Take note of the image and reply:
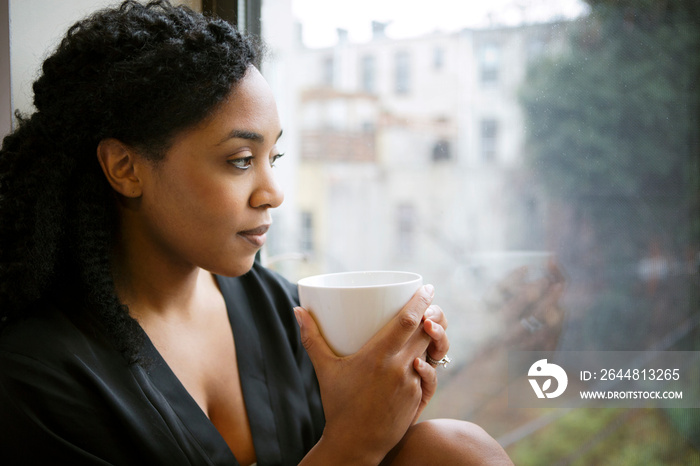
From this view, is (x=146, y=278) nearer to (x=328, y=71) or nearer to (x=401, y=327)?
(x=401, y=327)

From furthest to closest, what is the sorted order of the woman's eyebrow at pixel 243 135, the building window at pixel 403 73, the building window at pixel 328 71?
the building window at pixel 328 71, the building window at pixel 403 73, the woman's eyebrow at pixel 243 135

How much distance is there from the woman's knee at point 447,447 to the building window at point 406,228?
0.52 meters

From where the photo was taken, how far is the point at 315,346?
2.51ft

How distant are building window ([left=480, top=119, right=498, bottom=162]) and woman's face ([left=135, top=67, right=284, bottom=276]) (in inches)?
20.0

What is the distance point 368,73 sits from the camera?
4.40ft

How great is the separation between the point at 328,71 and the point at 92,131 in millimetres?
698

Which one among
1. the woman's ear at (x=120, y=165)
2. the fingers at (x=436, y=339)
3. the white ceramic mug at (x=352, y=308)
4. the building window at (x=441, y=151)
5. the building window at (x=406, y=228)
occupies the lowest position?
the fingers at (x=436, y=339)

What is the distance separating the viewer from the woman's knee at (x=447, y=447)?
78 centimetres

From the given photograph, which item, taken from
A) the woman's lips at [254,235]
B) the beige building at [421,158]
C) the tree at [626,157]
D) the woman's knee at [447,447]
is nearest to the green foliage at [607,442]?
the tree at [626,157]

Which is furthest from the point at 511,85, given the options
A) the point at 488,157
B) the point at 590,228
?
the point at 590,228

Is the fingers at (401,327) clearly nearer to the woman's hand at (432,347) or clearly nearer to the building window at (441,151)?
the woman's hand at (432,347)

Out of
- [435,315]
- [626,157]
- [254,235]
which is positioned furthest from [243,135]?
[626,157]

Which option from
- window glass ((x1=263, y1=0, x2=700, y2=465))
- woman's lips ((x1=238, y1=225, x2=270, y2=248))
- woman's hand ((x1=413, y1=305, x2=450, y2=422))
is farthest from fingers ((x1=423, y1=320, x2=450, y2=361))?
window glass ((x1=263, y1=0, x2=700, y2=465))

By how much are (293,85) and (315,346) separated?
2.83 feet
